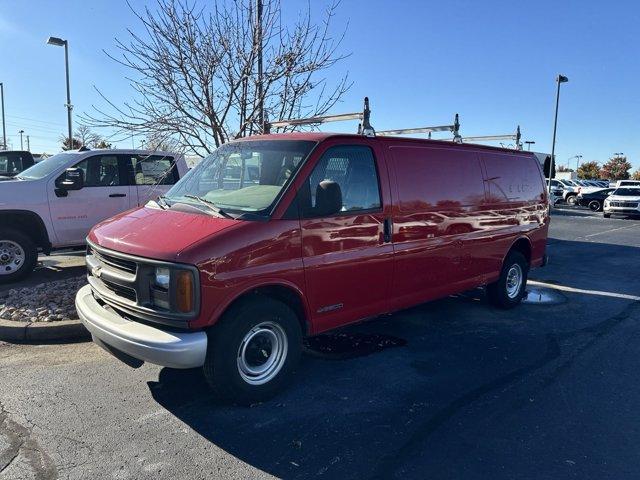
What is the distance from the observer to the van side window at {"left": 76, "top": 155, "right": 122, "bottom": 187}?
25.5 ft

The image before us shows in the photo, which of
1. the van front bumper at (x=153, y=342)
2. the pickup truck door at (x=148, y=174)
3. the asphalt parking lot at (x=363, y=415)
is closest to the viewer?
the asphalt parking lot at (x=363, y=415)

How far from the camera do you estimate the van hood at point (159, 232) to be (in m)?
3.55

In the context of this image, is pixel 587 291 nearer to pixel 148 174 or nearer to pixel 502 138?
pixel 502 138

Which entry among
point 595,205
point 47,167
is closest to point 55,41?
point 47,167

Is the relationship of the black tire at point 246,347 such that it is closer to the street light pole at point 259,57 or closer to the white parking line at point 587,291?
the street light pole at point 259,57

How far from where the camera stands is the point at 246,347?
3.92 meters

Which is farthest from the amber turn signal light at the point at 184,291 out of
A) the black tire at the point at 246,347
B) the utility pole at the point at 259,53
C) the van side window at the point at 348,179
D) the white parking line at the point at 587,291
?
the white parking line at the point at 587,291

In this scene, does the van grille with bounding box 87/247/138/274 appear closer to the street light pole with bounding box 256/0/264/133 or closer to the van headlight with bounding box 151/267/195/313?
the van headlight with bounding box 151/267/195/313

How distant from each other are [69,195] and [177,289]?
4983mm

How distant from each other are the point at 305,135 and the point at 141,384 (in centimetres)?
261

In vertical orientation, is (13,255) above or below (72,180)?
below

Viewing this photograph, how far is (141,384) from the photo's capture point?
4.28 m

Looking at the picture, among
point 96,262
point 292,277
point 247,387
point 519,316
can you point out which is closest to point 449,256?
point 519,316

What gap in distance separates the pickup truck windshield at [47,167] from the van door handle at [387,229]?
5.39 meters
